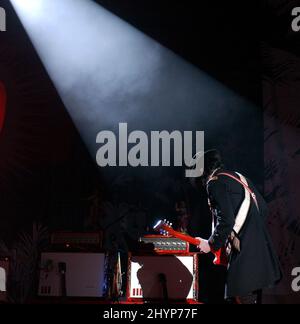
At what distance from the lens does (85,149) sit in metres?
4.82

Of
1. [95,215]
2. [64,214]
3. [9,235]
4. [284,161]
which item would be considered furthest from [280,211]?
[9,235]

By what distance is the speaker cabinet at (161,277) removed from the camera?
13.1ft

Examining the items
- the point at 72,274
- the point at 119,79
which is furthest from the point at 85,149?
the point at 72,274

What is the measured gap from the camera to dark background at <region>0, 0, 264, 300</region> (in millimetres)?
4645

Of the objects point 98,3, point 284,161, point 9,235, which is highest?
point 98,3

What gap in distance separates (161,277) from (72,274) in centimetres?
76

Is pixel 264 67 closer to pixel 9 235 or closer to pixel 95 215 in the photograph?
pixel 95 215

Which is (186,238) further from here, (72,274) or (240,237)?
(72,274)

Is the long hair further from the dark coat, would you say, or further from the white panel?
the white panel

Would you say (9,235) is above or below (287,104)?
Result: below

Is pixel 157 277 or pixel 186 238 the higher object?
pixel 186 238

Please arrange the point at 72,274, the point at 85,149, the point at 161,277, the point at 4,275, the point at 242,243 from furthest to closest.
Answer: the point at 85,149
the point at 4,275
the point at 72,274
the point at 161,277
the point at 242,243

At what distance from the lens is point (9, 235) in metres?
4.76
